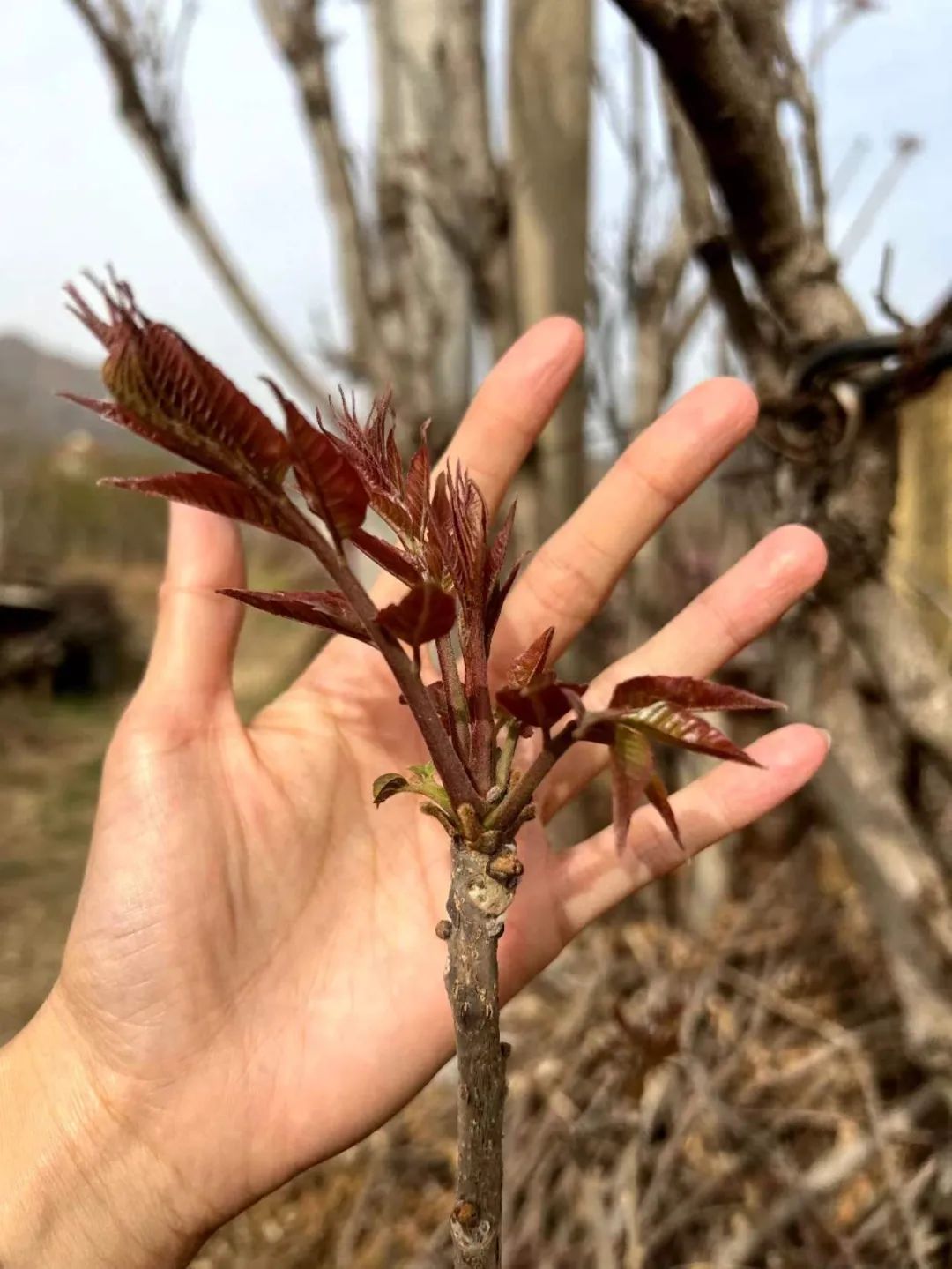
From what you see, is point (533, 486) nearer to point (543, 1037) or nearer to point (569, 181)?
point (569, 181)

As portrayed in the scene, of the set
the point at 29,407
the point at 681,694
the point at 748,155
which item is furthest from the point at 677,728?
the point at 29,407

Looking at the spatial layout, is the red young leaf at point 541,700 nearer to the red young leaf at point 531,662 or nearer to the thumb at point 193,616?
the red young leaf at point 531,662

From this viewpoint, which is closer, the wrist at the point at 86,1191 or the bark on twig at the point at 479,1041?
the bark on twig at the point at 479,1041

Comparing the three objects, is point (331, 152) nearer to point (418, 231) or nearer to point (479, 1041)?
point (418, 231)

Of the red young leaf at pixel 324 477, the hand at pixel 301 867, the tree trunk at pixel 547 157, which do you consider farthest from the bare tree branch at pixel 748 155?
the tree trunk at pixel 547 157

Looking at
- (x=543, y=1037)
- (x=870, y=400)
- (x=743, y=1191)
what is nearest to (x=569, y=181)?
(x=870, y=400)

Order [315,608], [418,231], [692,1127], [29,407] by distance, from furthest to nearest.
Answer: [29,407]
[418,231]
[692,1127]
[315,608]
